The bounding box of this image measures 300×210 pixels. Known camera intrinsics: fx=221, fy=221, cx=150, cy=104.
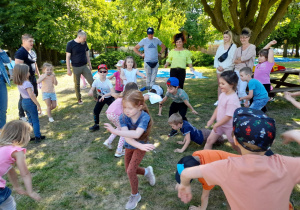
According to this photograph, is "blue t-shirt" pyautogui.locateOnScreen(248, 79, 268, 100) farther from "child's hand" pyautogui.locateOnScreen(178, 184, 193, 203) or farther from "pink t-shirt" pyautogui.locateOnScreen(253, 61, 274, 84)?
"child's hand" pyautogui.locateOnScreen(178, 184, 193, 203)

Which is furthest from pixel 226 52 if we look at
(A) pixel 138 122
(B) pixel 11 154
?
(B) pixel 11 154

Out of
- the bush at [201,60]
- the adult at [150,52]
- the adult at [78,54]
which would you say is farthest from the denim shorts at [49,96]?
the bush at [201,60]

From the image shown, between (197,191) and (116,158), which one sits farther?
(116,158)

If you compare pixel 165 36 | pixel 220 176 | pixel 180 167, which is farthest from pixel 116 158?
pixel 165 36

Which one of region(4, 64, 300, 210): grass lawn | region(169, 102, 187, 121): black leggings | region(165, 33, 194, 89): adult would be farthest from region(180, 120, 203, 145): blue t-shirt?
region(165, 33, 194, 89): adult

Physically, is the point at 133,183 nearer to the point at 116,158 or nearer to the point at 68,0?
the point at 116,158

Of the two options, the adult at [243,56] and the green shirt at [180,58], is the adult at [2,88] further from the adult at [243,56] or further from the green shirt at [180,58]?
the adult at [243,56]

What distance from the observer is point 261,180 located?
4.65ft

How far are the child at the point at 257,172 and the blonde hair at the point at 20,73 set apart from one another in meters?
4.14

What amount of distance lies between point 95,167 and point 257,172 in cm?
299

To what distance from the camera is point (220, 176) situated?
1.52 metres

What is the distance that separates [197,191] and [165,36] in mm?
23757

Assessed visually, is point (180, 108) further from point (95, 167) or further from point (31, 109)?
point (31, 109)

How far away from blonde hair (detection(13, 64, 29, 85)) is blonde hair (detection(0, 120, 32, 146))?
2.38 m
